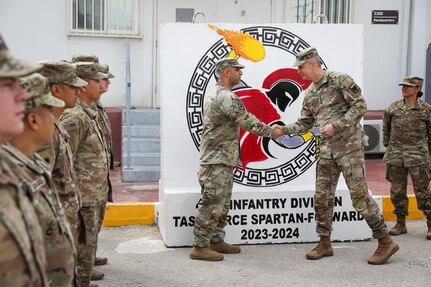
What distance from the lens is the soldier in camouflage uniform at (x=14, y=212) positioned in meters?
2.32

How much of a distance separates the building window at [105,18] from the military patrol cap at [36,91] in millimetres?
8583

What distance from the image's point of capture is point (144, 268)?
20.6ft

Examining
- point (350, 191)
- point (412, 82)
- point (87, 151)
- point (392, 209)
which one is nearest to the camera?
point (87, 151)

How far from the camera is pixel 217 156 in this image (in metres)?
6.50

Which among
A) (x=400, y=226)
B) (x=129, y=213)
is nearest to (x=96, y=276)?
(x=129, y=213)

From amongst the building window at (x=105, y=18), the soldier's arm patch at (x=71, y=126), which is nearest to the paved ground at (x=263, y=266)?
the soldier's arm patch at (x=71, y=126)

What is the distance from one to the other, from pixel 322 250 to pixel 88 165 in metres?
2.58

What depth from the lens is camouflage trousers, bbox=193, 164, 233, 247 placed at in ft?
21.3

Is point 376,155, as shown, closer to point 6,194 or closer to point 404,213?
point 404,213

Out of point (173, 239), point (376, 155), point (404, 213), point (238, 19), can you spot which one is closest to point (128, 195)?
point (173, 239)

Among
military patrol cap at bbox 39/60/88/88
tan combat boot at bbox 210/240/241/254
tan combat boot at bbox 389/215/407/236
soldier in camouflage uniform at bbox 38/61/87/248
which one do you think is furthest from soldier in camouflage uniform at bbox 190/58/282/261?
military patrol cap at bbox 39/60/88/88

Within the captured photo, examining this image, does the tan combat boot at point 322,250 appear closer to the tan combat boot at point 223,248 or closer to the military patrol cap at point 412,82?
the tan combat boot at point 223,248

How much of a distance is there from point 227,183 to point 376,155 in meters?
5.96

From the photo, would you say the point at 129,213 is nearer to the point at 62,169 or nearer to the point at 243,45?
the point at 243,45
